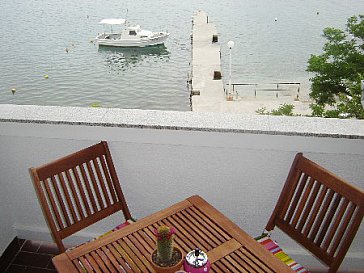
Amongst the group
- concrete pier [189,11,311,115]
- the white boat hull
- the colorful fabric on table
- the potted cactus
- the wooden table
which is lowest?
concrete pier [189,11,311,115]

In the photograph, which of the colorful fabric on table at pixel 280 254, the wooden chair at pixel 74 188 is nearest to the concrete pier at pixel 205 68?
the wooden chair at pixel 74 188

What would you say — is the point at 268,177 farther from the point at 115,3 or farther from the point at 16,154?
the point at 115,3

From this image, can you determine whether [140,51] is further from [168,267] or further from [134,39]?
[168,267]

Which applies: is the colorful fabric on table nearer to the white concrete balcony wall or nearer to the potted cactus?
the white concrete balcony wall

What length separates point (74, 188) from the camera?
6.84 feet

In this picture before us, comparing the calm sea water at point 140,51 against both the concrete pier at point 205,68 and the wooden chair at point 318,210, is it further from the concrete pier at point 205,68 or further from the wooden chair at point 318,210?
the wooden chair at point 318,210

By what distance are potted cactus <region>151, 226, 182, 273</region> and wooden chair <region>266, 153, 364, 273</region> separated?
803 mm

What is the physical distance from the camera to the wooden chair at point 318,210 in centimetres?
179

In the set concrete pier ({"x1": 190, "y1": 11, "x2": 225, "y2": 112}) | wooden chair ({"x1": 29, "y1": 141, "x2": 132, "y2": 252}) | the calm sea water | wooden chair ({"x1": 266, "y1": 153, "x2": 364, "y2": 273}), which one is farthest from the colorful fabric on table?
the calm sea water

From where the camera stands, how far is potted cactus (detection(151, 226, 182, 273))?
142 centimetres

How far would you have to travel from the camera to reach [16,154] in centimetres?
248

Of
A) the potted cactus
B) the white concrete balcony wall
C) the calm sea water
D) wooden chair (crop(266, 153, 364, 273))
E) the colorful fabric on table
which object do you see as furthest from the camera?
the calm sea water

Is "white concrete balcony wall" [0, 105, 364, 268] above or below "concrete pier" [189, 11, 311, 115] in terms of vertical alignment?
above

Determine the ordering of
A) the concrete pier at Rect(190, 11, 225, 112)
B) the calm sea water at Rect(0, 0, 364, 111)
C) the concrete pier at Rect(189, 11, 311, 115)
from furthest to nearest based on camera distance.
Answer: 1. the calm sea water at Rect(0, 0, 364, 111)
2. the concrete pier at Rect(190, 11, 225, 112)
3. the concrete pier at Rect(189, 11, 311, 115)
